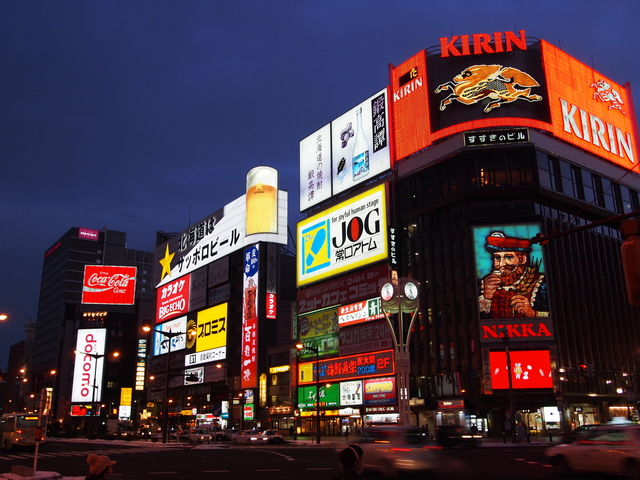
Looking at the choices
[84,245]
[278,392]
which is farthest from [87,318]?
[278,392]

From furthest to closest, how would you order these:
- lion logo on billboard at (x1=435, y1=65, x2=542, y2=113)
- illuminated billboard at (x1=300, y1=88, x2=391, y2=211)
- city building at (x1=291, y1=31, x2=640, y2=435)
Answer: illuminated billboard at (x1=300, y1=88, x2=391, y2=211) → lion logo on billboard at (x1=435, y1=65, x2=542, y2=113) → city building at (x1=291, y1=31, x2=640, y2=435)

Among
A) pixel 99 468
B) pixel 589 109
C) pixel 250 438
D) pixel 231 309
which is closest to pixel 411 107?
pixel 589 109

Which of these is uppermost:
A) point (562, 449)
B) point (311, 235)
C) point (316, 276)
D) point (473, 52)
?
point (473, 52)

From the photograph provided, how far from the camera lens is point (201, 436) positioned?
53500 millimetres

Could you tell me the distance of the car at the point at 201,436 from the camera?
5341cm

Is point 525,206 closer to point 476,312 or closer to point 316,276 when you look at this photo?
point 476,312

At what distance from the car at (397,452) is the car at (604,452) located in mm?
3874

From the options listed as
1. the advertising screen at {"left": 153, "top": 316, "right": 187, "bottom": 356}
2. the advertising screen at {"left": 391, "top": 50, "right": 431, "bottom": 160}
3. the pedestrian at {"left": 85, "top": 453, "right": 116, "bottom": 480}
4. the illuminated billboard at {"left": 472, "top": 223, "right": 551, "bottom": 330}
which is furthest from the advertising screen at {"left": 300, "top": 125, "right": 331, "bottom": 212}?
the pedestrian at {"left": 85, "top": 453, "right": 116, "bottom": 480}

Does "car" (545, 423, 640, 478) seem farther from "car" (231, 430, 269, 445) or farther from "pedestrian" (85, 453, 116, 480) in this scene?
"car" (231, 430, 269, 445)

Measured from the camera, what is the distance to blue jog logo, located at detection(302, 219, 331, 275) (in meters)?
73.0

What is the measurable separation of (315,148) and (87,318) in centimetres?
7933

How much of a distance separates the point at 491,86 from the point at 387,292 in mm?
25839

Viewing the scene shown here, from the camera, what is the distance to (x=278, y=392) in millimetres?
78500

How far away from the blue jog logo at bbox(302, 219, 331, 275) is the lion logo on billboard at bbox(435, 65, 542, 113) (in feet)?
67.2
